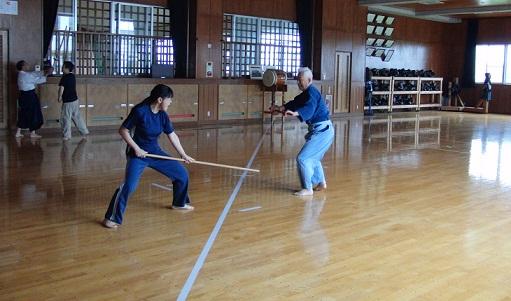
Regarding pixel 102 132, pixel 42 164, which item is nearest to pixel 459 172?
pixel 42 164

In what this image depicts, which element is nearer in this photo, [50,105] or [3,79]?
[3,79]

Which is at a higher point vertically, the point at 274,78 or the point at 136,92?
the point at 274,78

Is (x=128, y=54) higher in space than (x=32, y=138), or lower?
higher

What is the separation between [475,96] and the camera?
2419 centimetres

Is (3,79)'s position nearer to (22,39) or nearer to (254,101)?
(22,39)

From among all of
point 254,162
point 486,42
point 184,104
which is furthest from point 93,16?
point 486,42

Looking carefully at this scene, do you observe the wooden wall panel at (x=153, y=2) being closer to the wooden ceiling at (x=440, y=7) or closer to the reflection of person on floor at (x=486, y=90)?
the wooden ceiling at (x=440, y=7)

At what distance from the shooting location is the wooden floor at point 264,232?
372 centimetres

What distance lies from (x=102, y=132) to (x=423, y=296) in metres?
9.63

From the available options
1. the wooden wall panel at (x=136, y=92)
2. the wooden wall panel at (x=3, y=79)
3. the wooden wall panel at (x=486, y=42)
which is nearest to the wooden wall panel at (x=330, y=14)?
the wooden wall panel at (x=136, y=92)

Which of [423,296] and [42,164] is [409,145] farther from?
[423,296]

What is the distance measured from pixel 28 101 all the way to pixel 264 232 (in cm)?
749

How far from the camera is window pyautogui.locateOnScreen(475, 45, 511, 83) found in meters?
23.4

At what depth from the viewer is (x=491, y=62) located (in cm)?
2372
